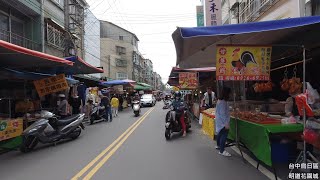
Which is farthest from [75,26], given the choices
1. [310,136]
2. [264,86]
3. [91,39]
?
[310,136]

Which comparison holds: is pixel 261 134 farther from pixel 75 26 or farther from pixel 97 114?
pixel 75 26

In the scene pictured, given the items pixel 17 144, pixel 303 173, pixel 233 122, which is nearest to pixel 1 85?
pixel 17 144

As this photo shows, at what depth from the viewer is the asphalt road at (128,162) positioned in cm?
748

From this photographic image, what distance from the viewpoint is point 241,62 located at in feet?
26.6

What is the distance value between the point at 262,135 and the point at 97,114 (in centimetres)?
1587

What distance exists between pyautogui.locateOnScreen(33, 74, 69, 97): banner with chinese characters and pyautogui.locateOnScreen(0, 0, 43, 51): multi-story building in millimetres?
5138

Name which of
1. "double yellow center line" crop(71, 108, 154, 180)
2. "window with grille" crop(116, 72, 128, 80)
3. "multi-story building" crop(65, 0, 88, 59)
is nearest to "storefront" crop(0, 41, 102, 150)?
"double yellow center line" crop(71, 108, 154, 180)

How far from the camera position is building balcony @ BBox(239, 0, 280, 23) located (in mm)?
18487

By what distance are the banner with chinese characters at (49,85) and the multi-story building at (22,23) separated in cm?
514

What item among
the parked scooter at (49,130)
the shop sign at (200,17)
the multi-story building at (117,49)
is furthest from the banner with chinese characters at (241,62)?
the multi-story building at (117,49)

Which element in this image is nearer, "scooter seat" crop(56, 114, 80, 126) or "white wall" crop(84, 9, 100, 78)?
"scooter seat" crop(56, 114, 80, 126)

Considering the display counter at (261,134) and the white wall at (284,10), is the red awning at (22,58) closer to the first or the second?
the display counter at (261,134)

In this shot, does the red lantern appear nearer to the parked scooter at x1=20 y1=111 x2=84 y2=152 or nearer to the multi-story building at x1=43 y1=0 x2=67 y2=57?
the parked scooter at x1=20 y1=111 x2=84 y2=152

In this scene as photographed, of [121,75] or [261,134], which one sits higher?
[121,75]
